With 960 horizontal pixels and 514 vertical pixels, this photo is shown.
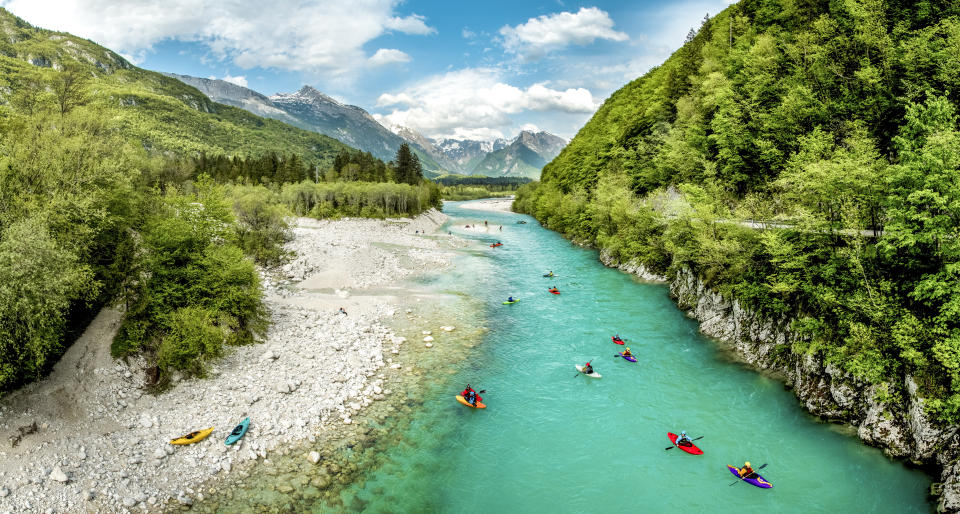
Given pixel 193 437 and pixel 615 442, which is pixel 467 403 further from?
pixel 193 437

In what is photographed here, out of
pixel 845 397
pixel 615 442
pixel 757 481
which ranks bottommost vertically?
pixel 615 442

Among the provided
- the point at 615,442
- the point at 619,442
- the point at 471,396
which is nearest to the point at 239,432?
the point at 471,396

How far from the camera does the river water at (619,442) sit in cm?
1473

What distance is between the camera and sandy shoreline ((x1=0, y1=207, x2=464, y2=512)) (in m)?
13.2

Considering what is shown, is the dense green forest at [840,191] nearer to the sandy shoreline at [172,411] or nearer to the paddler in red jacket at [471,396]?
the paddler in red jacket at [471,396]

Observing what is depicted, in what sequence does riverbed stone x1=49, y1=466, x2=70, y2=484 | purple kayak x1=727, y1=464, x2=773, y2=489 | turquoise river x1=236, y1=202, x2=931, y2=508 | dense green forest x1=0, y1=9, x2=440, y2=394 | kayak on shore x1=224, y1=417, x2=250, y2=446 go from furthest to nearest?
1. kayak on shore x1=224, y1=417, x2=250, y2=446
2. purple kayak x1=727, y1=464, x2=773, y2=489
3. turquoise river x1=236, y1=202, x2=931, y2=508
4. dense green forest x1=0, y1=9, x2=440, y2=394
5. riverbed stone x1=49, y1=466, x2=70, y2=484

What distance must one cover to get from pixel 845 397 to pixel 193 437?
29.0m

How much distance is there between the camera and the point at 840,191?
19.4 m

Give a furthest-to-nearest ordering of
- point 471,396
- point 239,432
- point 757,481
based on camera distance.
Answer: point 471,396 → point 239,432 → point 757,481

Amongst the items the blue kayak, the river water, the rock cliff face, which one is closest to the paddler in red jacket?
the river water

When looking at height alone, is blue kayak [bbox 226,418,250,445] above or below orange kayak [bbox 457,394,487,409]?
above

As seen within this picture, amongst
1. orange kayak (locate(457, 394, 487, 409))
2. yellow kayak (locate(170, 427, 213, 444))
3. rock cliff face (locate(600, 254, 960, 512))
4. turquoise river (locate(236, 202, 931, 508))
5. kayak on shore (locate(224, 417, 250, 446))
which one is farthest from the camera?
orange kayak (locate(457, 394, 487, 409))

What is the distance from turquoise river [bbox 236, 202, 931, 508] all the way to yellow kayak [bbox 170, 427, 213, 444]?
22.6 ft

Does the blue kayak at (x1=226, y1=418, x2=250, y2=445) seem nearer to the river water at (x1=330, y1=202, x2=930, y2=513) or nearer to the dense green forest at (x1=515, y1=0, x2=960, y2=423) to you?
the river water at (x1=330, y1=202, x2=930, y2=513)
